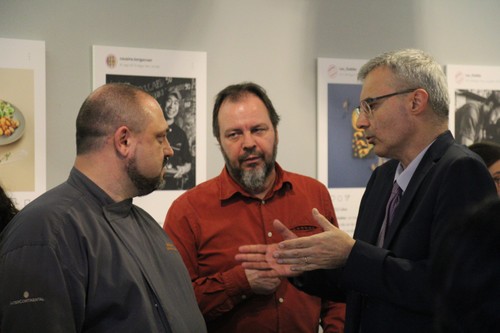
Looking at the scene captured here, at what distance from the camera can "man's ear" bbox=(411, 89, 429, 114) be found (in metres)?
1.90

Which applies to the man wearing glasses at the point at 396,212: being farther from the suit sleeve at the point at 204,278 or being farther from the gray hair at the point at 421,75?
the suit sleeve at the point at 204,278

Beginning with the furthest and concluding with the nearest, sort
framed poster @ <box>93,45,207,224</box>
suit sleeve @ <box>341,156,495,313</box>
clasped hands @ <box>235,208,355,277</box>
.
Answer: framed poster @ <box>93,45,207,224</box> < clasped hands @ <box>235,208,355,277</box> < suit sleeve @ <box>341,156,495,313</box>

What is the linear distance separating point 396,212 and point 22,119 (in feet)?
6.11

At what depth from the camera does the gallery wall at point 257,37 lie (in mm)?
2852

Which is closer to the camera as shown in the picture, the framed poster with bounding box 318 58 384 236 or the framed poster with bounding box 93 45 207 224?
the framed poster with bounding box 93 45 207 224

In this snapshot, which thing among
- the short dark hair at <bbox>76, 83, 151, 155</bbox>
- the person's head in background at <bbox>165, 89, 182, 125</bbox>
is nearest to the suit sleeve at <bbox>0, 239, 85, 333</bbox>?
the short dark hair at <bbox>76, 83, 151, 155</bbox>

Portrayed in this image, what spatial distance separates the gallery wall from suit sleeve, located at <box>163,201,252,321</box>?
30.0 inches

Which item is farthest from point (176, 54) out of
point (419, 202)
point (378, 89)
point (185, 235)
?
point (419, 202)

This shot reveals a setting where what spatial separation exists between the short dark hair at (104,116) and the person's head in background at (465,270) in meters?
1.32

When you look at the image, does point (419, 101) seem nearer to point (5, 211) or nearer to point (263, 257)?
point (263, 257)

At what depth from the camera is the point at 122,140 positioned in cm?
179

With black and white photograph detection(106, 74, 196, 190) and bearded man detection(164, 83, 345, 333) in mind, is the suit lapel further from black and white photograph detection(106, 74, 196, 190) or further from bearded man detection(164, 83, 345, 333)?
black and white photograph detection(106, 74, 196, 190)

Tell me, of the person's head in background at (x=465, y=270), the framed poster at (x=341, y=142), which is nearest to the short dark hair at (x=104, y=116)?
the person's head in background at (x=465, y=270)

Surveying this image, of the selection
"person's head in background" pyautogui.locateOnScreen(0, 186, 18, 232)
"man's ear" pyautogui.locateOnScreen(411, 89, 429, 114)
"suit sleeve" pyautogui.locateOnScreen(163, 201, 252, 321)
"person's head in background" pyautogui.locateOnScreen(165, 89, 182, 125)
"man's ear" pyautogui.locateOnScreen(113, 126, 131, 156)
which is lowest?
"suit sleeve" pyautogui.locateOnScreen(163, 201, 252, 321)
